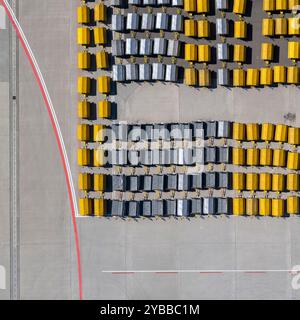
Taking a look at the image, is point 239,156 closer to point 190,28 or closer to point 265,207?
point 265,207

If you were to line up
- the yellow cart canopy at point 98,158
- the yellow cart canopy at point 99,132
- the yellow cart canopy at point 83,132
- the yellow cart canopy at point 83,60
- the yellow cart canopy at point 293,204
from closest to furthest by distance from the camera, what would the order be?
the yellow cart canopy at point 293,204 < the yellow cart canopy at point 83,60 < the yellow cart canopy at point 83,132 < the yellow cart canopy at point 99,132 < the yellow cart canopy at point 98,158

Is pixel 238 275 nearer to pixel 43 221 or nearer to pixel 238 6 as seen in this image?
pixel 43 221

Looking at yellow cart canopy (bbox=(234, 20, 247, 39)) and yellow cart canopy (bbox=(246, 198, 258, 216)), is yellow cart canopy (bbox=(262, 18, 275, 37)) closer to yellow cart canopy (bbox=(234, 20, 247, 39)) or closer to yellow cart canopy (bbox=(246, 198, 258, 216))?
yellow cart canopy (bbox=(234, 20, 247, 39))

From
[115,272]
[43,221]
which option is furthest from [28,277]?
[115,272]

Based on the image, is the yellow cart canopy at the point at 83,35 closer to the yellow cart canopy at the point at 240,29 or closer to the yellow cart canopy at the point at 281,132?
the yellow cart canopy at the point at 240,29

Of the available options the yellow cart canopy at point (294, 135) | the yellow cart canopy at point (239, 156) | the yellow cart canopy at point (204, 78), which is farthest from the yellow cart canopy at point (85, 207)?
the yellow cart canopy at point (294, 135)

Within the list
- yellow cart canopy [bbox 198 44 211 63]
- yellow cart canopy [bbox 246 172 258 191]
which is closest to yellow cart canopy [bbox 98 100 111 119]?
yellow cart canopy [bbox 198 44 211 63]

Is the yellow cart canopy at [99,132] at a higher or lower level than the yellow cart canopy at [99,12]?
lower

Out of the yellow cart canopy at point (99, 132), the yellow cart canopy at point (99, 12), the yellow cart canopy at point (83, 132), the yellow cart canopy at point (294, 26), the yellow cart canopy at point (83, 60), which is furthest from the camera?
the yellow cart canopy at point (99, 132)

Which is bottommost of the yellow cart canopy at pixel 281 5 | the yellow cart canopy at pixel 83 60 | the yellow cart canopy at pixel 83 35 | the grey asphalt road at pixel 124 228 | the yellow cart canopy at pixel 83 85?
the grey asphalt road at pixel 124 228
